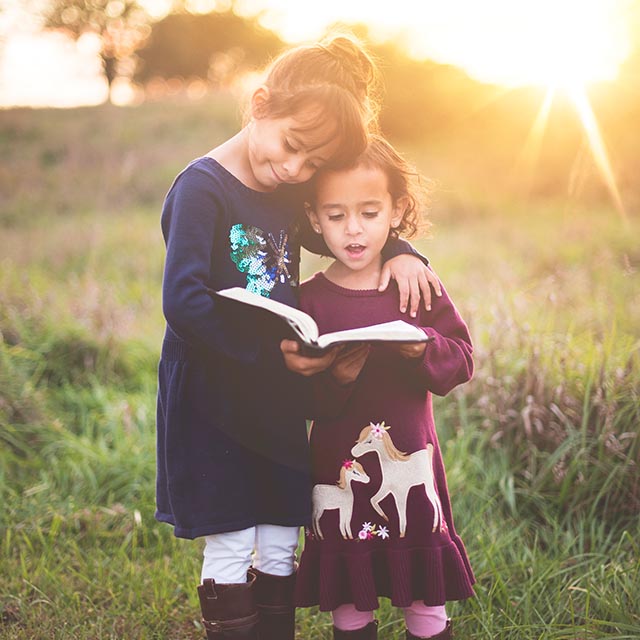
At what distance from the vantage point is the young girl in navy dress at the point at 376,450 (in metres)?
2.09

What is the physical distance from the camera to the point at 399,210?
2.25 m

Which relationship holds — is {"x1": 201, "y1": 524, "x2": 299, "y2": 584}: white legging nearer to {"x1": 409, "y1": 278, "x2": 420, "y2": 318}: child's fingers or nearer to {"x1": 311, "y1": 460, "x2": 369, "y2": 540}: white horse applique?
{"x1": 311, "y1": 460, "x2": 369, "y2": 540}: white horse applique

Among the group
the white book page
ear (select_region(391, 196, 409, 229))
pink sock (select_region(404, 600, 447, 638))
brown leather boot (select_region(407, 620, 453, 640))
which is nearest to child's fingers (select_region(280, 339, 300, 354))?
the white book page

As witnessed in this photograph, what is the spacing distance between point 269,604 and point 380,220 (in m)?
1.23

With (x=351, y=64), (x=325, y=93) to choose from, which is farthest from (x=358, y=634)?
(x=351, y=64)

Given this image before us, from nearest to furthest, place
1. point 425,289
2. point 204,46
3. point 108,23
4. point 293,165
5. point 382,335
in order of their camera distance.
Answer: point 382,335 → point 293,165 → point 425,289 → point 108,23 → point 204,46

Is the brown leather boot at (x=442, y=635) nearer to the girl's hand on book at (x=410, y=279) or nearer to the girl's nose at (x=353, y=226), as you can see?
the girl's hand on book at (x=410, y=279)

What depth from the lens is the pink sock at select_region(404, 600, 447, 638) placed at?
2.20 metres

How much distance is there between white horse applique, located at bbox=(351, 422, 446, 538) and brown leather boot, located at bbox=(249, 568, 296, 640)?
0.44 metres

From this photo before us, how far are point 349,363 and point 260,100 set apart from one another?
791 millimetres

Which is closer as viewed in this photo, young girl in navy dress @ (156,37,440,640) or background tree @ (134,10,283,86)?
young girl in navy dress @ (156,37,440,640)

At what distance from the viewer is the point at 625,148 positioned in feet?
31.8

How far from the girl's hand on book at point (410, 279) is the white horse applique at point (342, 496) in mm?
483

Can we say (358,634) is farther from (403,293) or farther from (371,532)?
(403,293)
